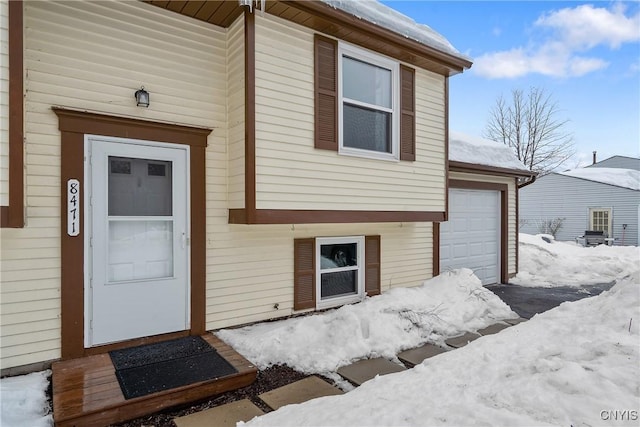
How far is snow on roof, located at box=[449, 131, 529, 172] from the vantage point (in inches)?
288

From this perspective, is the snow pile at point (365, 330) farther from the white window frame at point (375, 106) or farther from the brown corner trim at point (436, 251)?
the white window frame at point (375, 106)

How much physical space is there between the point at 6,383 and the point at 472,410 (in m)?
3.61

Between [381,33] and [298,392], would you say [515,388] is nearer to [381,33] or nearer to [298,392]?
[298,392]

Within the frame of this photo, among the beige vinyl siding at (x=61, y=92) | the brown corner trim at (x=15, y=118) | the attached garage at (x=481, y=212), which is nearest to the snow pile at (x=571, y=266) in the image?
the attached garage at (x=481, y=212)

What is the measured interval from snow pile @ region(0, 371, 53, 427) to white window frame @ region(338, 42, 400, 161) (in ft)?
12.5

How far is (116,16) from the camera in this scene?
12.1ft

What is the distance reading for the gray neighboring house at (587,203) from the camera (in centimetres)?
1761

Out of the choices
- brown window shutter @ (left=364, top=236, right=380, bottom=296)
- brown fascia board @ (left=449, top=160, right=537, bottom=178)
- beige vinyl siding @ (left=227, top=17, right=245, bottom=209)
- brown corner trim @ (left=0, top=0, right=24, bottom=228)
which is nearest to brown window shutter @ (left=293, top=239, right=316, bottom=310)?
brown window shutter @ (left=364, top=236, right=380, bottom=296)

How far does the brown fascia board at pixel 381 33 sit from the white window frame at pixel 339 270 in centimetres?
285

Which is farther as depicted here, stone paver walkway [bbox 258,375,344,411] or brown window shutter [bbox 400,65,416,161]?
brown window shutter [bbox 400,65,416,161]

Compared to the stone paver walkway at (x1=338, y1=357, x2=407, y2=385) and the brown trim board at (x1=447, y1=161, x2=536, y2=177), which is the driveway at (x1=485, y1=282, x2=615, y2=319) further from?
the stone paver walkway at (x1=338, y1=357, x2=407, y2=385)

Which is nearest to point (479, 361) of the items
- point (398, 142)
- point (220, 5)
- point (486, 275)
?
point (398, 142)

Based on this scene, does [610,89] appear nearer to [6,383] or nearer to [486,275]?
[486,275]

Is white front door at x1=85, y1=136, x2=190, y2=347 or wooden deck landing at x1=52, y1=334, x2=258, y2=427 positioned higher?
white front door at x1=85, y1=136, x2=190, y2=347
